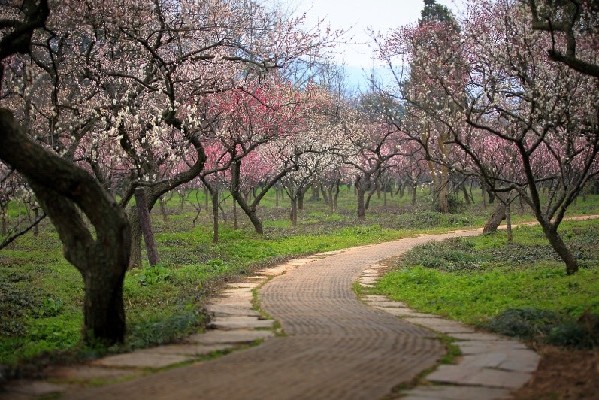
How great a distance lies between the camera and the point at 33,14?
292 inches

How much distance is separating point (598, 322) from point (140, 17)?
9.90m

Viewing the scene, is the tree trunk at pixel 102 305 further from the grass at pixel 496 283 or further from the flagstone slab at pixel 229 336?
the grass at pixel 496 283

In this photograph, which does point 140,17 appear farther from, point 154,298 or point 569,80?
point 569,80

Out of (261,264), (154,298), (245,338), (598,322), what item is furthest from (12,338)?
(598,322)

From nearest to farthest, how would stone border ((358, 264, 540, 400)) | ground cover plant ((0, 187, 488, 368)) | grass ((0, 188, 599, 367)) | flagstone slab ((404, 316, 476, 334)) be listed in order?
stone border ((358, 264, 540, 400))
ground cover plant ((0, 187, 488, 368))
flagstone slab ((404, 316, 476, 334))
grass ((0, 188, 599, 367))

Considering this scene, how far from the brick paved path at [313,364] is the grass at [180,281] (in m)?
1.17

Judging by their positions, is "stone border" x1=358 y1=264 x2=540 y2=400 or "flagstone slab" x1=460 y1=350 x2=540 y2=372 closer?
"stone border" x1=358 y1=264 x2=540 y2=400

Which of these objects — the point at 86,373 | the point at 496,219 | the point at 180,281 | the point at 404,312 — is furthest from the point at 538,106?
the point at 496,219

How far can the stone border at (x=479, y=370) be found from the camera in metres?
4.19

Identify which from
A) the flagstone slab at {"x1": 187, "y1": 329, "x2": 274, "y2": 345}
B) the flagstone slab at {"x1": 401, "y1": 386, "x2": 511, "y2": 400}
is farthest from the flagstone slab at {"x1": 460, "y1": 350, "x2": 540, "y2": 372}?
the flagstone slab at {"x1": 187, "y1": 329, "x2": 274, "y2": 345}

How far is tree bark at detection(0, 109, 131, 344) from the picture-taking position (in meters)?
5.83

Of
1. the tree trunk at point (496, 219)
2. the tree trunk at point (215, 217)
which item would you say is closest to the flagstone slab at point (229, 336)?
the tree trunk at point (215, 217)

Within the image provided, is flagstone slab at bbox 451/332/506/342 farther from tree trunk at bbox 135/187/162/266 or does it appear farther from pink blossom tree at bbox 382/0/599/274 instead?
tree trunk at bbox 135/187/162/266

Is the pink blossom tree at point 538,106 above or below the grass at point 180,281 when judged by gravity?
above
